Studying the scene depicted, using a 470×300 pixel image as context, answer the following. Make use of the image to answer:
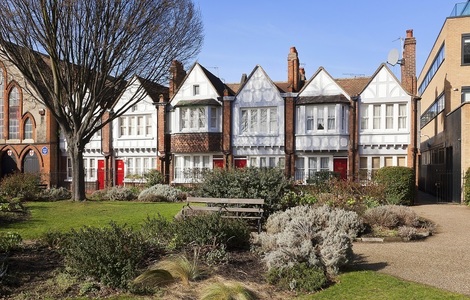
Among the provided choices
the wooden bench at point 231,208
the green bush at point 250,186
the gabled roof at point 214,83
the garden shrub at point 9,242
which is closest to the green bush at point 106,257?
the garden shrub at point 9,242

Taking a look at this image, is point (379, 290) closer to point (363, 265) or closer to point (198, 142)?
point (363, 265)

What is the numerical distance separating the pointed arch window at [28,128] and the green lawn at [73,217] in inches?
674

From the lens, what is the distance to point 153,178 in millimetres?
31234

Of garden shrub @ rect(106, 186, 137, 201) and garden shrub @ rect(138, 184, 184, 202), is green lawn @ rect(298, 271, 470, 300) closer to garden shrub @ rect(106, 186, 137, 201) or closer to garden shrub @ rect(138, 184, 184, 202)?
garden shrub @ rect(138, 184, 184, 202)

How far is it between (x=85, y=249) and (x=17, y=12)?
1671cm

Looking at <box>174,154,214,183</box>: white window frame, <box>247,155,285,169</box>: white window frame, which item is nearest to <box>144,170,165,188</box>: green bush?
<box>174,154,214,183</box>: white window frame

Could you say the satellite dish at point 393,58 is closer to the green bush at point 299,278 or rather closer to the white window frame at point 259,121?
the white window frame at point 259,121

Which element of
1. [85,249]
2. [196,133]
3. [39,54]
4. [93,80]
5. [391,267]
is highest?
[39,54]

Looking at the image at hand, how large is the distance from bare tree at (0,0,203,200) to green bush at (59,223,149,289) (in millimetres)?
15162

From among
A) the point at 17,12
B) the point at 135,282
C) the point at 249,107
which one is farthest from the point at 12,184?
the point at 135,282

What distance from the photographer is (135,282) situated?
7.21 m

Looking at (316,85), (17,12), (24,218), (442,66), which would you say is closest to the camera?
(24,218)

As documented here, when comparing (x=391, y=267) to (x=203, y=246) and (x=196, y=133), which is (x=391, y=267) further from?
(x=196, y=133)

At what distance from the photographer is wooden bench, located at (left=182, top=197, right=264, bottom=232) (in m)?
12.8
